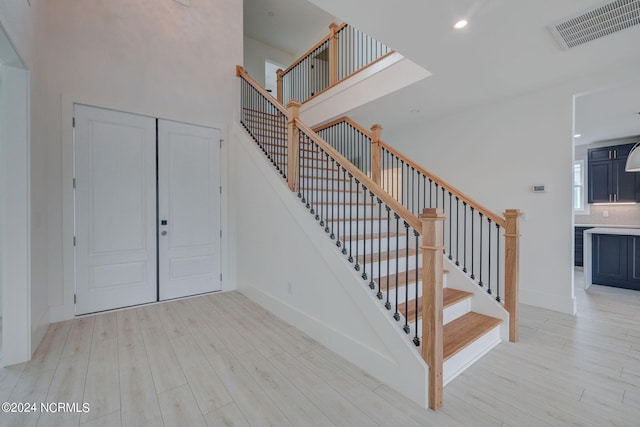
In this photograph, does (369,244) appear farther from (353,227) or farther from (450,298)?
(450,298)

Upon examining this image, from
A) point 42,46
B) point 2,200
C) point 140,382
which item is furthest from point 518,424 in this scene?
point 42,46

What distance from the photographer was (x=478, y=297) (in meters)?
2.94

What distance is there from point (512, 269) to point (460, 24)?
2.26 metres

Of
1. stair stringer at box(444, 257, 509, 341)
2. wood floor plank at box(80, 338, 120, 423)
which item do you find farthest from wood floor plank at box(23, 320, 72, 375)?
stair stringer at box(444, 257, 509, 341)

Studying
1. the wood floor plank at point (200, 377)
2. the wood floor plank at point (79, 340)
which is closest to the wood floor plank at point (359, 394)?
the wood floor plank at point (200, 377)

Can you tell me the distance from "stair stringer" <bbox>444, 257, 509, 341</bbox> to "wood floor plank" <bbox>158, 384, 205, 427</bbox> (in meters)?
2.64

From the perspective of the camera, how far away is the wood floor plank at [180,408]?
5.54 ft

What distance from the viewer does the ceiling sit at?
2227 millimetres

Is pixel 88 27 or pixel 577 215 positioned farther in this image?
pixel 577 215

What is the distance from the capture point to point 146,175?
3.70 m

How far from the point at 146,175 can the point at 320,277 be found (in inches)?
106

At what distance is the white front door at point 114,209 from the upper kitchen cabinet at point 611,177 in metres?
8.18

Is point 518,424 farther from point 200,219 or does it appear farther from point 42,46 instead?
point 42,46

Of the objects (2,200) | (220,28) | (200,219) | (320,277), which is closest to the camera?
(2,200)
